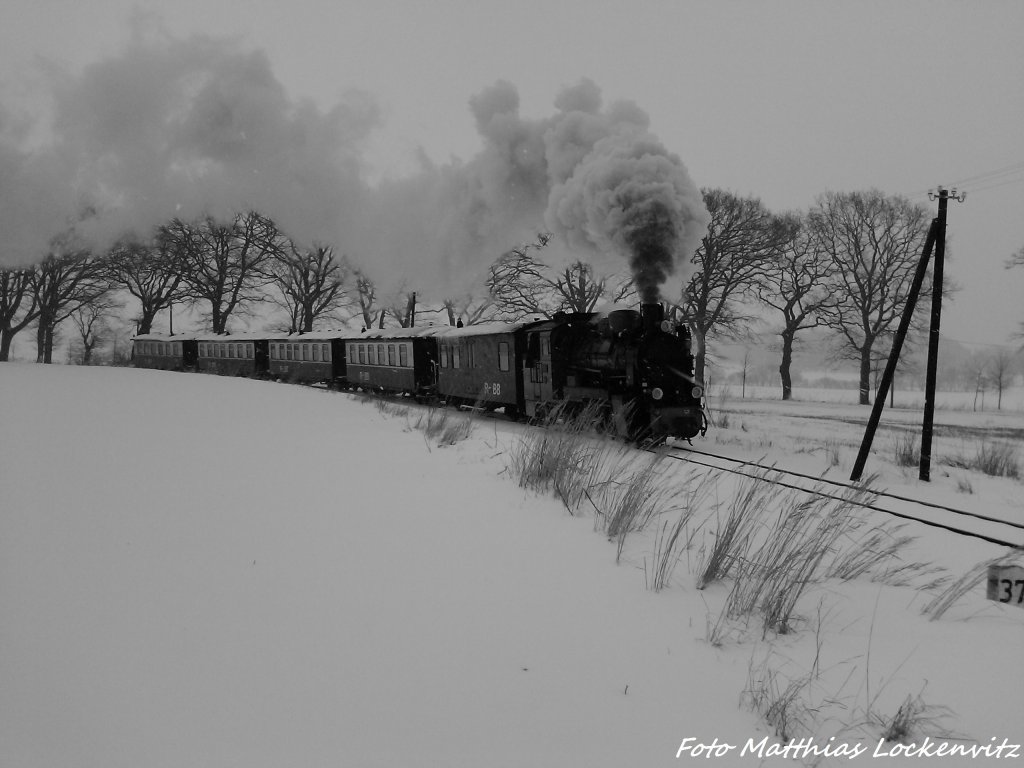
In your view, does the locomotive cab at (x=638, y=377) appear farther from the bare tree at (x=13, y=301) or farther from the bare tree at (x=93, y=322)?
the bare tree at (x=93, y=322)

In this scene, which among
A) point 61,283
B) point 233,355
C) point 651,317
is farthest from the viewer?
point 233,355

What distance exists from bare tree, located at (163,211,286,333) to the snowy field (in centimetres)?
2789

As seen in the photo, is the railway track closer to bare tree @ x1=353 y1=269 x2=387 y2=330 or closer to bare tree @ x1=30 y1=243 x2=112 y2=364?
bare tree @ x1=30 y1=243 x2=112 y2=364

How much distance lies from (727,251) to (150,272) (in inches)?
1087

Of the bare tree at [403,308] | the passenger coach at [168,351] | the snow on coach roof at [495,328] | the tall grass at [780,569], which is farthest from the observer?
the passenger coach at [168,351]

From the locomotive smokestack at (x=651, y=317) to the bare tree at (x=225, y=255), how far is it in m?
23.2

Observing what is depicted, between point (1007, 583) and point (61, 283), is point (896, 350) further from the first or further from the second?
point (61, 283)

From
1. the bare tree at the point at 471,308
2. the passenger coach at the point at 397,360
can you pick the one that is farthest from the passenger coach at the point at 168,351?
the passenger coach at the point at 397,360

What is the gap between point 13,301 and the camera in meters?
27.0

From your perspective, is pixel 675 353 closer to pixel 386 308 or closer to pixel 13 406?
pixel 13 406

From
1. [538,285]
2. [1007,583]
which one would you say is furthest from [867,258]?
[1007,583]

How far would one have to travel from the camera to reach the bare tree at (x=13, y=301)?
23.7 metres

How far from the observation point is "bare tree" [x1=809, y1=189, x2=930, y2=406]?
82.5 ft

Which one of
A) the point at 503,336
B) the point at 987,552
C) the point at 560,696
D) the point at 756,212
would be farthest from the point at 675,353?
the point at 756,212
